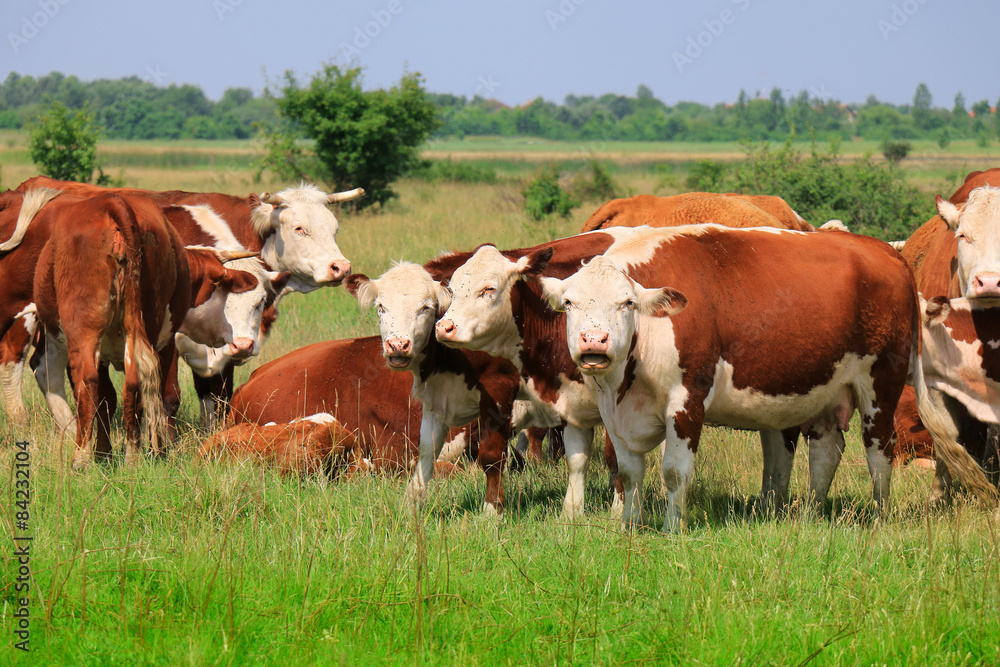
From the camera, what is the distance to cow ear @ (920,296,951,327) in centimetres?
639

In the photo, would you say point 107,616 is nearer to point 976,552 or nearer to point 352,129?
point 976,552

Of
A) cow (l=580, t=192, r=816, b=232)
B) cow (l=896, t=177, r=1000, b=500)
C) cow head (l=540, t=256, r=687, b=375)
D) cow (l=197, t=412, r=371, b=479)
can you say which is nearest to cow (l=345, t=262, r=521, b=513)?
cow (l=197, t=412, r=371, b=479)

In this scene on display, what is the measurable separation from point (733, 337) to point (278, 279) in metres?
4.51

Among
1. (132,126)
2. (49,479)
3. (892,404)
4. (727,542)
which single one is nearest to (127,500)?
(49,479)

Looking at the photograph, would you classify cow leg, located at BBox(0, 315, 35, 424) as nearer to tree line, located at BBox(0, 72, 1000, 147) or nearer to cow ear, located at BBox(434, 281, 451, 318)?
cow ear, located at BBox(434, 281, 451, 318)

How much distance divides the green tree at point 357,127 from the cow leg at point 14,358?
698 inches

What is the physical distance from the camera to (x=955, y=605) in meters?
4.27

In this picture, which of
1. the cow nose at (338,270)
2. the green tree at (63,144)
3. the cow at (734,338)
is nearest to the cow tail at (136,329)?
the cow nose at (338,270)

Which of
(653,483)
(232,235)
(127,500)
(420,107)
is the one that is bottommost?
(653,483)

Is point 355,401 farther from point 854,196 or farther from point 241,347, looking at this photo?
point 854,196

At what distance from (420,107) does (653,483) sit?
21427 millimetres

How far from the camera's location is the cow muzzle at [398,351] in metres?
5.68

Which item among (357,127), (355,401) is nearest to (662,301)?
(355,401)

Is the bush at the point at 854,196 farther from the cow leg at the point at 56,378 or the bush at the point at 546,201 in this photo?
the cow leg at the point at 56,378
